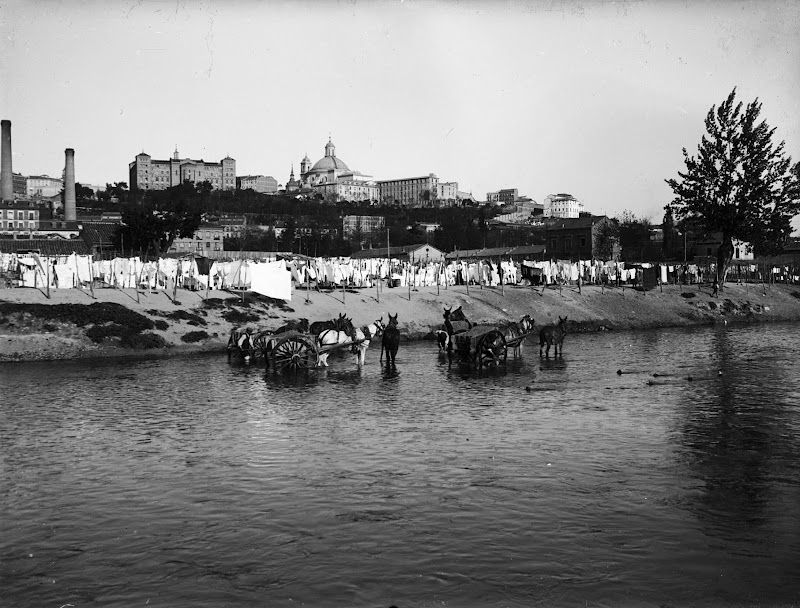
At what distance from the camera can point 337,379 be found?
2842cm

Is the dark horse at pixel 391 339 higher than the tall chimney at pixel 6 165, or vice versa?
the tall chimney at pixel 6 165

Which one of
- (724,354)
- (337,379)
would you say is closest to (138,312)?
(337,379)

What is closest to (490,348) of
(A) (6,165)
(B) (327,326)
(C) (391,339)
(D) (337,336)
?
(C) (391,339)

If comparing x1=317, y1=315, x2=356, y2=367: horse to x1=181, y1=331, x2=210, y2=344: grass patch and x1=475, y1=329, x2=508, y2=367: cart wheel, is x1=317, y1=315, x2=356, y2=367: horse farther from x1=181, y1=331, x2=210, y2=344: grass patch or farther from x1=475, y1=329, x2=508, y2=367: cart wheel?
x1=181, y1=331, x2=210, y2=344: grass patch

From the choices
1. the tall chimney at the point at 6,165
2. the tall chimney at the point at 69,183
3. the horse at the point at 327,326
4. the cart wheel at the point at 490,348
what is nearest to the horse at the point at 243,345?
the horse at the point at 327,326

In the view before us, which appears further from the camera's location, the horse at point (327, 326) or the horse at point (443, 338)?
the horse at point (443, 338)

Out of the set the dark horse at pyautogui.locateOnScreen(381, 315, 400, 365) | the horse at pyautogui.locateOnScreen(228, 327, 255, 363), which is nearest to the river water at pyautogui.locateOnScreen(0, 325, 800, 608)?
the dark horse at pyautogui.locateOnScreen(381, 315, 400, 365)

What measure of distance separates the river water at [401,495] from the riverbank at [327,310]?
468 inches

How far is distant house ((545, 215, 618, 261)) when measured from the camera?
116m

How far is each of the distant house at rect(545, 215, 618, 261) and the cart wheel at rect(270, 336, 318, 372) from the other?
87.0m

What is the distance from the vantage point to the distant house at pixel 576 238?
116m

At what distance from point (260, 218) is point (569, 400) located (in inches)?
6779

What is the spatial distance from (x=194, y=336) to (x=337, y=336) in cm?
1195

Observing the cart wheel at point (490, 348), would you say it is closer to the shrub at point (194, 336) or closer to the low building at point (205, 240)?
the shrub at point (194, 336)
